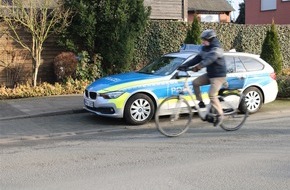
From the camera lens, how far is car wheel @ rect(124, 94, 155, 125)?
346 inches

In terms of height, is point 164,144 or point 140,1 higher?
point 140,1

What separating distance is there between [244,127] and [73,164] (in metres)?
3.83

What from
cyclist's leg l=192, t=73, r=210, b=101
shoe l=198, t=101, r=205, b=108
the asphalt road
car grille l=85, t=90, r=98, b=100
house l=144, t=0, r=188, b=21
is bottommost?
the asphalt road

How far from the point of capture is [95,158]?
6.47 m

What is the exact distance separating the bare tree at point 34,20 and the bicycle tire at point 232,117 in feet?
24.2

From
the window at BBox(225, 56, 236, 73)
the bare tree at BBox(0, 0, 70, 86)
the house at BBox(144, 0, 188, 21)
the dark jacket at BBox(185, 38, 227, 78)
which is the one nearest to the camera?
the dark jacket at BBox(185, 38, 227, 78)

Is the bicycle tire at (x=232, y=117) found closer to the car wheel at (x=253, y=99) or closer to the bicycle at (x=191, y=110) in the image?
the bicycle at (x=191, y=110)

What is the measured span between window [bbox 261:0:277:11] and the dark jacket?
25894 mm

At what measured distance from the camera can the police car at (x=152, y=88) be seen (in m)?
8.76

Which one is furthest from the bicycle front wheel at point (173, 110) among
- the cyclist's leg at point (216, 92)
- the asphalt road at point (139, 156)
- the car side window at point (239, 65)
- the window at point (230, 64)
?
the car side window at point (239, 65)

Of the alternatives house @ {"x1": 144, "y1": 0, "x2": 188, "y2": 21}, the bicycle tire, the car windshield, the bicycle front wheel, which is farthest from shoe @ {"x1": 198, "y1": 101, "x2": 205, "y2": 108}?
house @ {"x1": 144, "y1": 0, "x2": 188, "y2": 21}

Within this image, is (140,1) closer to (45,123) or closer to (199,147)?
(45,123)

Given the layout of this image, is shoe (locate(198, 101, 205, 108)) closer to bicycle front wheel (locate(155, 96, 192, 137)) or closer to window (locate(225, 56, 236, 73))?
bicycle front wheel (locate(155, 96, 192, 137))

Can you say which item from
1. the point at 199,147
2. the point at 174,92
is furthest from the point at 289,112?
the point at 199,147
